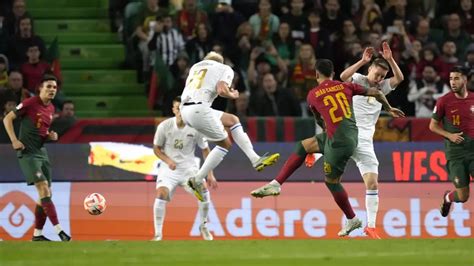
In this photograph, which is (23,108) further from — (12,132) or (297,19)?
(297,19)

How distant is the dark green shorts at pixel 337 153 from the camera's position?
1694cm

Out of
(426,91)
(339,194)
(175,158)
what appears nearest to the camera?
(339,194)

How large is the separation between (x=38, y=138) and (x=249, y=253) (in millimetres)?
5916

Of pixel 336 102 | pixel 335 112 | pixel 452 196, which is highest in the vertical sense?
pixel 336 102

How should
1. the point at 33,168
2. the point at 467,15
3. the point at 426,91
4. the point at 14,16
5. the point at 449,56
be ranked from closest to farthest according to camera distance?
the point at 33,168
the point at 426,91
the point at 449,56
the point at 14,16
the point at 467,15

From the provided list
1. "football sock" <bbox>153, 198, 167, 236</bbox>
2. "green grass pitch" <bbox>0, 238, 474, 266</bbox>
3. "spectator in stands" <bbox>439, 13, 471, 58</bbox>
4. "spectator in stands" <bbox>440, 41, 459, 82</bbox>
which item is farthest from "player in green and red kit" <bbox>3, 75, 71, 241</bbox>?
"spectator in stands" <bbox>439, 13, 471, 58</bbox>

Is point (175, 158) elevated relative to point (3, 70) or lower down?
lower down

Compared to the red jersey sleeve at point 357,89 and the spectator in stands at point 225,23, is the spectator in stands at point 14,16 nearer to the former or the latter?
the spectator in stands at point 225,23

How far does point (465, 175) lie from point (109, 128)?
5.89 meters

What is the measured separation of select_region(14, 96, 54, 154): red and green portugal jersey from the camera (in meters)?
19.6

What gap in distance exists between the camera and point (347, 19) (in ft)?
81.7

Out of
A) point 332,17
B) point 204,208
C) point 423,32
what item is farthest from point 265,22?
point 204,208

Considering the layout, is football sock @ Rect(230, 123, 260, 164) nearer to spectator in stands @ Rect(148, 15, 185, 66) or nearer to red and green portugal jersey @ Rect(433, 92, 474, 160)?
red and green portugal jersey @ Rect(433, 92, 474, 160)

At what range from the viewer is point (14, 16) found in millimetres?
24688
